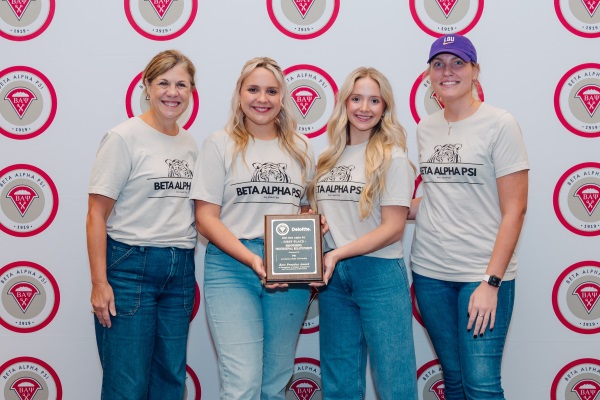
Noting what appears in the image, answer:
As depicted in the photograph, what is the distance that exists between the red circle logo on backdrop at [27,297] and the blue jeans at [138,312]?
78 centimetres

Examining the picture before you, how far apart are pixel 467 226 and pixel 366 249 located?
38cm

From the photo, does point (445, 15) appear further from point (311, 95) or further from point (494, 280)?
point (494, 280)

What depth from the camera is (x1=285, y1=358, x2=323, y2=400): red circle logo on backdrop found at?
9.16 feet

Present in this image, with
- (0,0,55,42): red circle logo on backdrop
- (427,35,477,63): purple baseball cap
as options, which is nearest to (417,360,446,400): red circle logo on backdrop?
(427,35,477,63): purple baseball cap

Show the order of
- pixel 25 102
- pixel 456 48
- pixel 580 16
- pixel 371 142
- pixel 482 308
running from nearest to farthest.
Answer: pixel 482 308, pixel 456 48, pixel 371 142, pixel 580 16, pixel 25 102

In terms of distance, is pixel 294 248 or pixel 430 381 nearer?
pixel 294 248

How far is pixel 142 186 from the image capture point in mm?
2076

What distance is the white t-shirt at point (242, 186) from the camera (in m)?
2.04

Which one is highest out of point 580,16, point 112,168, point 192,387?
point 580,16

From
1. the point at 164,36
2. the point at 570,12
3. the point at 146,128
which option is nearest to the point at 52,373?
the point at 146,128

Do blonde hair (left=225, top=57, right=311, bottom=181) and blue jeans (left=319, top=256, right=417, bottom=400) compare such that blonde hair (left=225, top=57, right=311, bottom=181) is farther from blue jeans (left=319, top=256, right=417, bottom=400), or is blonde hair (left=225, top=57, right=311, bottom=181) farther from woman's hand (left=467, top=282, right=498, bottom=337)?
woman's hand (left=467, top=282, right=498, bottom=337)

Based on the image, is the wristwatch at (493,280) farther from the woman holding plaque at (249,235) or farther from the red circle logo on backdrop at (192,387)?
the red circle logo on backdrop at (192,387)

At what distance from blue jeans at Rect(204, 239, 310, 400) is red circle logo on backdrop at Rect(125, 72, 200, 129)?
880 mm

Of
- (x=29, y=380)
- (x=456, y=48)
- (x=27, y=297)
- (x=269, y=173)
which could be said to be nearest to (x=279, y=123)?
(x=269, y=173)
